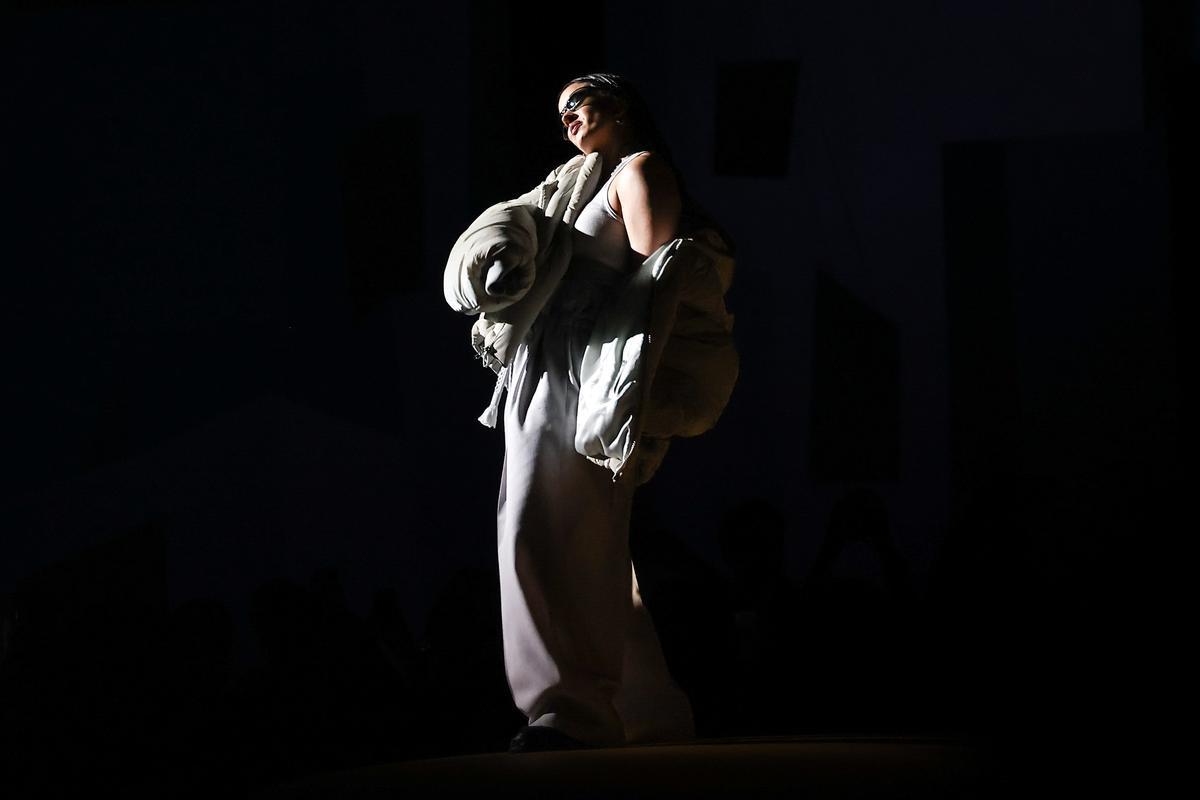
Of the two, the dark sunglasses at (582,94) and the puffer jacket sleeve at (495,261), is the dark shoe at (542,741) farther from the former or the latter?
the dark sunglasses at (582,94)

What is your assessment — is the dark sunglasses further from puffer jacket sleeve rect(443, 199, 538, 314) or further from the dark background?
Answer: the dark background

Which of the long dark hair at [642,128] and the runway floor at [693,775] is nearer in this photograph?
the runway floor at [693,775]

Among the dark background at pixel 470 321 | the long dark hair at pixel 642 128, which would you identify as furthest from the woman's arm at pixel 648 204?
the dark background at pixel 470 321

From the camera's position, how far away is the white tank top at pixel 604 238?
297 centimetres

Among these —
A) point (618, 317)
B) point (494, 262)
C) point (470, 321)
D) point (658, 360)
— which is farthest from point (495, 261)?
point (470, 321)

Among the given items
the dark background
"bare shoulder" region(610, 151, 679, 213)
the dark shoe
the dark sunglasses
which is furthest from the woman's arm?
the dark background

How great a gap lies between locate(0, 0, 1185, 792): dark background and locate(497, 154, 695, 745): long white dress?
1204 mm

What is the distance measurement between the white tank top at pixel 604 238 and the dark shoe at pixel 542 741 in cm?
97

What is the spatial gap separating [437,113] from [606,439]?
259 cm

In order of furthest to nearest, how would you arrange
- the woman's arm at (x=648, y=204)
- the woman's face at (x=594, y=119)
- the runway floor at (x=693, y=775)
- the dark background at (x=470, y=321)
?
the dark background at (x=470, y=321) < the woman's face at (x=594, y=119) < the woman's arm at (x=648, y=204) < the runway floor at (x=693, y=775)

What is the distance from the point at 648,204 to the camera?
2.86 meters

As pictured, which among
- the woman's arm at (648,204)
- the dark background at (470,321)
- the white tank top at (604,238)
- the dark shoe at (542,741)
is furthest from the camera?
the dark background at (470,321)

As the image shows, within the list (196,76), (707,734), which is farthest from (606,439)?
(196,76)

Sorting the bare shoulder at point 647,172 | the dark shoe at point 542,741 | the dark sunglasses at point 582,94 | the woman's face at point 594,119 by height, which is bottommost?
the dark shoe at point 542,741
